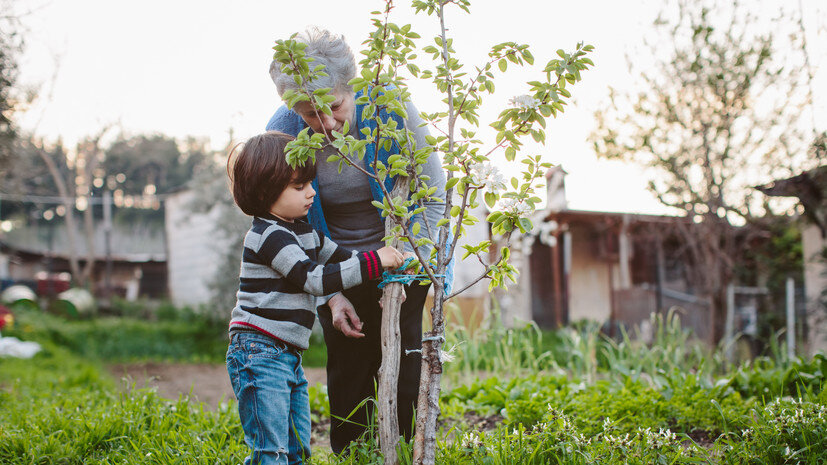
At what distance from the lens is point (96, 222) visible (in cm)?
2642

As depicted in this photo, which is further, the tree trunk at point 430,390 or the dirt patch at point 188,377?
the dirt patch at point 188,377

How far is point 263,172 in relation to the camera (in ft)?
6.52

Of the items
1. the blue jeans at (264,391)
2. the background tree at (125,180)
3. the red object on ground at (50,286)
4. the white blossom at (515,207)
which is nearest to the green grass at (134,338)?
the red object on ground at (50,286)

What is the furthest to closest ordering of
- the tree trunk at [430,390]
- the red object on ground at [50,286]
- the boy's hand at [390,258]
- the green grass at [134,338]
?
the red object on ground at [50,286], the green grass at [134,338], the boy's hand at [390,258], the tree trunk at [430,390]

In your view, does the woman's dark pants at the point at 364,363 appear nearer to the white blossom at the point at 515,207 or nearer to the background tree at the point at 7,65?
the white blossom at the point at 515,207

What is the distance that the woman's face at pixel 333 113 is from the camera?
193 centimetres

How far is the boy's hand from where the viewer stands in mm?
1849

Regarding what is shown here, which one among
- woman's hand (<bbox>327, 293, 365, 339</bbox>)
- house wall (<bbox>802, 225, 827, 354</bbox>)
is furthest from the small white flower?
house wall (<bbox>802, 225, 827, 354</bbox>)

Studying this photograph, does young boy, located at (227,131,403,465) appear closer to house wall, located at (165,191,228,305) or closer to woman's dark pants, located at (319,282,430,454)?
woman's dark pants, located at (319,282,430,454)

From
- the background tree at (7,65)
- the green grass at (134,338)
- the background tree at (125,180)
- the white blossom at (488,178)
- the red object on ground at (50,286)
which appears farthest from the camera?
the background tree at (125,180)

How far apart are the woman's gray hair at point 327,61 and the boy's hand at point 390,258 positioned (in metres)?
0.55

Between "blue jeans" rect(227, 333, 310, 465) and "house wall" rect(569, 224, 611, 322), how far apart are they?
1202 cm

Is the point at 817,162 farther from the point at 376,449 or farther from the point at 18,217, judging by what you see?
the point at 18,217

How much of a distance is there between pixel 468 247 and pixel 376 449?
0.87 meters
